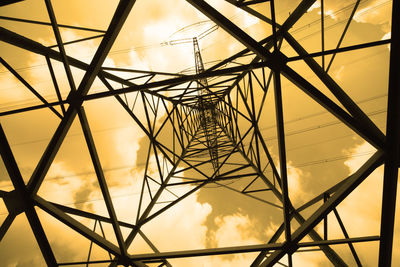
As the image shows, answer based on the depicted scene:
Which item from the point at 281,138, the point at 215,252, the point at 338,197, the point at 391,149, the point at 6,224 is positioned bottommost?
the point at 215,252

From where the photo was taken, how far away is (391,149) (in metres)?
2.62

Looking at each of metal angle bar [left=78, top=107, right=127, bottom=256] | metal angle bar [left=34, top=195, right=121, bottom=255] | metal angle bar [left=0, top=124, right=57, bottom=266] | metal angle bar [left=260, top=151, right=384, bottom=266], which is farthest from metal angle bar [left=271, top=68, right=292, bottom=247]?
metal angle bar [left=0, top=124, right=57, bottom=266]

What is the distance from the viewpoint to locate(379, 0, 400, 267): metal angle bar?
2.30m

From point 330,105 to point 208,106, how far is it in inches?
431

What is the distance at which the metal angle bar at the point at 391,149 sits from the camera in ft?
7.56

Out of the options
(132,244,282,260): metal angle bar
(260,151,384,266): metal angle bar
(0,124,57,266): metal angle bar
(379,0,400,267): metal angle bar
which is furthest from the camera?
(132,244,282,260): metal angle bar

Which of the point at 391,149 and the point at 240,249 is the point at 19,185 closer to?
the point at 240,249

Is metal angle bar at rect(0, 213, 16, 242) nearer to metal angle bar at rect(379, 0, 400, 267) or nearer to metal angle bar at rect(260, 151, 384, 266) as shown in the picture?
metal angle bar at rect(260, 151, 384, 266)

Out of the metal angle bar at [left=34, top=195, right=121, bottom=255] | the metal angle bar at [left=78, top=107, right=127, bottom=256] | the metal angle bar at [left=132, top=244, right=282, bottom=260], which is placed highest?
the metal angle bar at [left=78, top=107, right=127, bottom=256]

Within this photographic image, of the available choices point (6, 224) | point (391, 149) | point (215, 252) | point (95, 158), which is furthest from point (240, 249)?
point (6, 224)

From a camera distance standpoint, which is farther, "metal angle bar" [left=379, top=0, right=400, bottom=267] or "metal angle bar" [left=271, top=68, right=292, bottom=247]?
"metal angle bar" [left=271, top=68, right=292, bottom=247]

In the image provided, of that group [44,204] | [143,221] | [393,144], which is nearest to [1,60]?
[44,204]

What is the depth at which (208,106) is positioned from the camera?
1346cm

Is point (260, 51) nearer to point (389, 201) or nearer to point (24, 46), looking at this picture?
point (389, 201)
